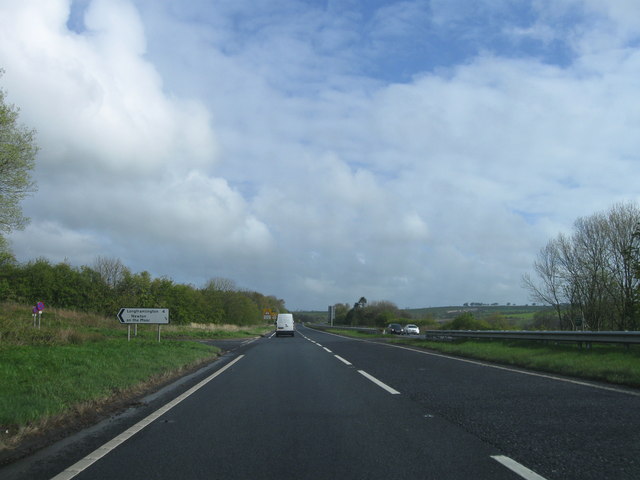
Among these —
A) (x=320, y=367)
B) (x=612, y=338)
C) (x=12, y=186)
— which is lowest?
(x=320, y=367)

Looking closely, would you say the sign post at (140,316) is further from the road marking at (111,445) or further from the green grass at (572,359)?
the road marking at (111,445)

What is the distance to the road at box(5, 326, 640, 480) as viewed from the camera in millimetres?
4564

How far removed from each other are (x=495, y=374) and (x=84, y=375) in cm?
984

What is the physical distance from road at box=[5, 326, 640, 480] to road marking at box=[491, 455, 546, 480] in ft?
0.07

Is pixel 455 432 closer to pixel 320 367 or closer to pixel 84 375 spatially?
pixel 84 375

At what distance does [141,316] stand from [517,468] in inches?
792

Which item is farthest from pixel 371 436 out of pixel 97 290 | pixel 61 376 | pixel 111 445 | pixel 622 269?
pixel 97 290

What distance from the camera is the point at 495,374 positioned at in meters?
12.3

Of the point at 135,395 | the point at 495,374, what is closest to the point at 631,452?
the point at 495,374

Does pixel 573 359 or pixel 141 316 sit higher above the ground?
pixel 141 316

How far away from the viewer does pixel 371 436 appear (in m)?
5.89

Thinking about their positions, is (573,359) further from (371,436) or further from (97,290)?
(97,290)

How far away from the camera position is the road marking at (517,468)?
14.1ft

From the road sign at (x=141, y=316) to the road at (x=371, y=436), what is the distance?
12829 millimetres
